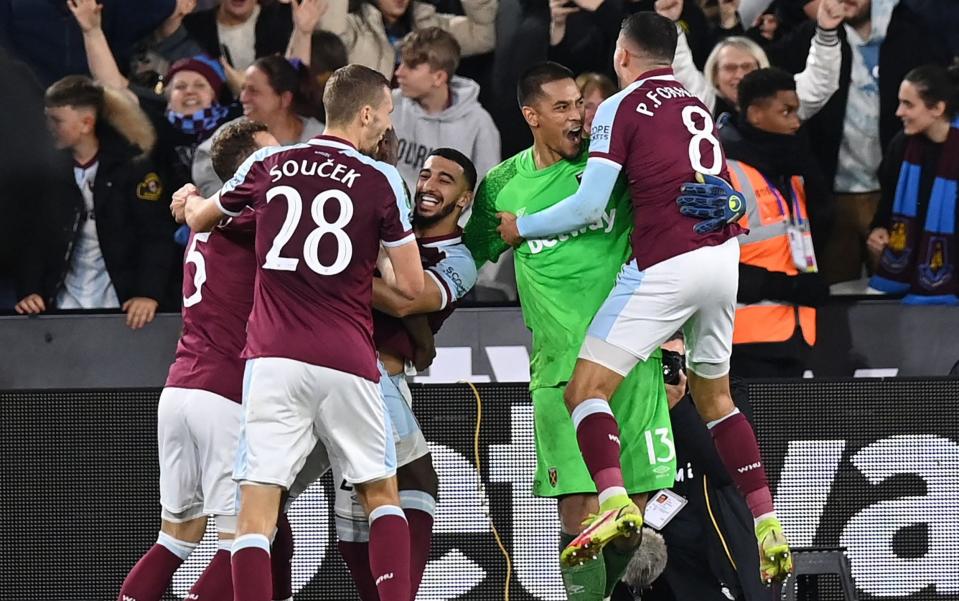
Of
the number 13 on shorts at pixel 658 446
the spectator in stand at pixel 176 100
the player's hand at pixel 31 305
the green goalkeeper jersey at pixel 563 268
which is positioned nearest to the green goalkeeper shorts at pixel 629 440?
the number 13 on shorts at pixel 658 446

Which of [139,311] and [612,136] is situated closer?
[612,136]

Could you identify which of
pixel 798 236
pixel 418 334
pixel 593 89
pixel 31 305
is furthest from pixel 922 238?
pixel 31 305

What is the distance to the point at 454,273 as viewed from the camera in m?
6.04

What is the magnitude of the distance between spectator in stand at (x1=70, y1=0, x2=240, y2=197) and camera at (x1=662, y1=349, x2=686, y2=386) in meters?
3.24

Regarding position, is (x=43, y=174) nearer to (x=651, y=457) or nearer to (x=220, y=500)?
(x=220, y=500)

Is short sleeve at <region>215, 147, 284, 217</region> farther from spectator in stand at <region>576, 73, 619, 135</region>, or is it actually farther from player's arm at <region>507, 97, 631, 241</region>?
spectator in stand at <region>576, 73, 619, 135</region>

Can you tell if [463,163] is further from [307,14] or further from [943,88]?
[943,88]

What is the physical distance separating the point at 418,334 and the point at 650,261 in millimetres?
1049

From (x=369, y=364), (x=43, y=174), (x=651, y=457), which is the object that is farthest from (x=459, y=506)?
(x=43, y=174)

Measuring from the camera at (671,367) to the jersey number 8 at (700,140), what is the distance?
1.12 m

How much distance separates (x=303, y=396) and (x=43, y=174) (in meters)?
4.06

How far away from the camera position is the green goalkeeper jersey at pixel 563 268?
5898mm

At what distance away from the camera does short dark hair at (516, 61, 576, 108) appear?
6.11 m

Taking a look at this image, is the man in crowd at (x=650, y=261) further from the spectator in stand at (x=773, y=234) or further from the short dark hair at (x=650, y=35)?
the spectator in stand at (x=773, y=234)
